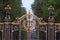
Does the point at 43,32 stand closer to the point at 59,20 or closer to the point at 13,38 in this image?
the point at 13,38

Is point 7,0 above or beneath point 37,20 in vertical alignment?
above

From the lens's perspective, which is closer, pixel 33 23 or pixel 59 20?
pixel 33 23

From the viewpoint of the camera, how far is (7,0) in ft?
108

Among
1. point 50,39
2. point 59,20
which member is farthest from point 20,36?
point 59,20

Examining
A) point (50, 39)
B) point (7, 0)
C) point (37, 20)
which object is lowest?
point (50, 39)

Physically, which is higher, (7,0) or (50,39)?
(7,0)

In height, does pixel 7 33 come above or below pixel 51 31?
below

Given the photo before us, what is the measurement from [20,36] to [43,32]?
1.65 m

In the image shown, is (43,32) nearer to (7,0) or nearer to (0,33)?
(0,33)

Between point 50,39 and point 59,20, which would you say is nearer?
point 50,39

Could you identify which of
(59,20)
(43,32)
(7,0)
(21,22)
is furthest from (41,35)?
(7,0)

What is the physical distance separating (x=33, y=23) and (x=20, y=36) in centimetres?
131

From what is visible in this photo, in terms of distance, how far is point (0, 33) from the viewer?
2244 cm

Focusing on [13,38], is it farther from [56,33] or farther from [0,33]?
[56,33]
